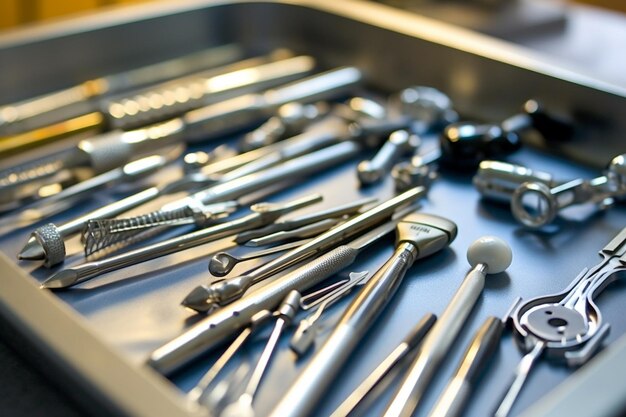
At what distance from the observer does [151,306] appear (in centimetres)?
64

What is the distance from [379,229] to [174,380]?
0.77ft

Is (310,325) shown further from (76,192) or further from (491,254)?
(76,192)

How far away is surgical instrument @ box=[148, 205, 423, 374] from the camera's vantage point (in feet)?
1.86

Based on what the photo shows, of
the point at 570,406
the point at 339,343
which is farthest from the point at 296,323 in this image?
the point at 570,406

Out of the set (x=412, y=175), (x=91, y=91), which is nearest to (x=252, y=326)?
(x=412, y=175)

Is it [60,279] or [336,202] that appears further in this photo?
[336,202]

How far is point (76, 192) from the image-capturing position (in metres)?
0.79

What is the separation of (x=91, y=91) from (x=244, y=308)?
0.48m

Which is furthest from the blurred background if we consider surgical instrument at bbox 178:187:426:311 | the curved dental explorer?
surgical instrument at bbox 178:187:426:311

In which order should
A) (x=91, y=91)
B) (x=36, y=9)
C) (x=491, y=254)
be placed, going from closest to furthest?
(x=491, y=254) → (x=91, y=91) → (x=36, y=9)

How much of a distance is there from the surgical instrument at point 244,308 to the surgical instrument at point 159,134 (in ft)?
0.84

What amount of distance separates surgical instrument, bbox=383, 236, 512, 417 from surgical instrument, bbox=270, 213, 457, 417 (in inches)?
1.4

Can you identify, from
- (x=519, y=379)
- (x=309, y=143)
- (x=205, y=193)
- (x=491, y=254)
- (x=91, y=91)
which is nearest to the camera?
(x=519, y=379)

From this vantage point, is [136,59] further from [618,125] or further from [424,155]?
[618,125]
